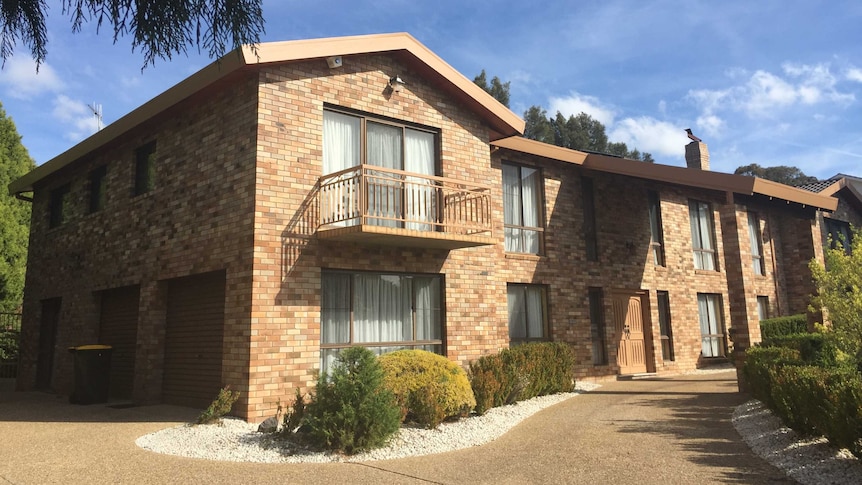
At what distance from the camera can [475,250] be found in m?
11.8

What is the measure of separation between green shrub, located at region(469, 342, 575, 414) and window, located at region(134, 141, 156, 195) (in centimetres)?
736

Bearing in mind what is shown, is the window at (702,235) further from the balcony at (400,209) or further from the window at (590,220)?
the balcony at (400,209)

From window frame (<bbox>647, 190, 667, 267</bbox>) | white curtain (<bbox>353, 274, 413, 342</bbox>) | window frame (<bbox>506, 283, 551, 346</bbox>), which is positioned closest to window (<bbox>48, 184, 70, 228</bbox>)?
white curtain (<bbox>353, 274, 413, 342</bbox>)

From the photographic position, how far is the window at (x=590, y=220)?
1491cm

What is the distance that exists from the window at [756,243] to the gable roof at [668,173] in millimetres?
3085

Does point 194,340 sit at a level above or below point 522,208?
below

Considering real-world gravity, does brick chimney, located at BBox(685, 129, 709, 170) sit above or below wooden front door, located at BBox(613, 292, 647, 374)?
above

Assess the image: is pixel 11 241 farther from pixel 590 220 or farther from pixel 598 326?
pixel 598 326

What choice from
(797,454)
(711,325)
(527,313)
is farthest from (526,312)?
(797,454)

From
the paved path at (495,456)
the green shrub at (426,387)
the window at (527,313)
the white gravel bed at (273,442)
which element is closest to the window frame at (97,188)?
the paved path at (495,456)

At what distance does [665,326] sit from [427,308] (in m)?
8.01

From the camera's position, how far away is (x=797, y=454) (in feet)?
20.4

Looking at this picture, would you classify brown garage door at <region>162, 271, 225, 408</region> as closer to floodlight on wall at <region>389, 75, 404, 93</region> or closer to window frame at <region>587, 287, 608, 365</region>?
floodlight on wall at <region>389, 75, 404, 93</region>

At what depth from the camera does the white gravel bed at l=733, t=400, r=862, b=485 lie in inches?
213
